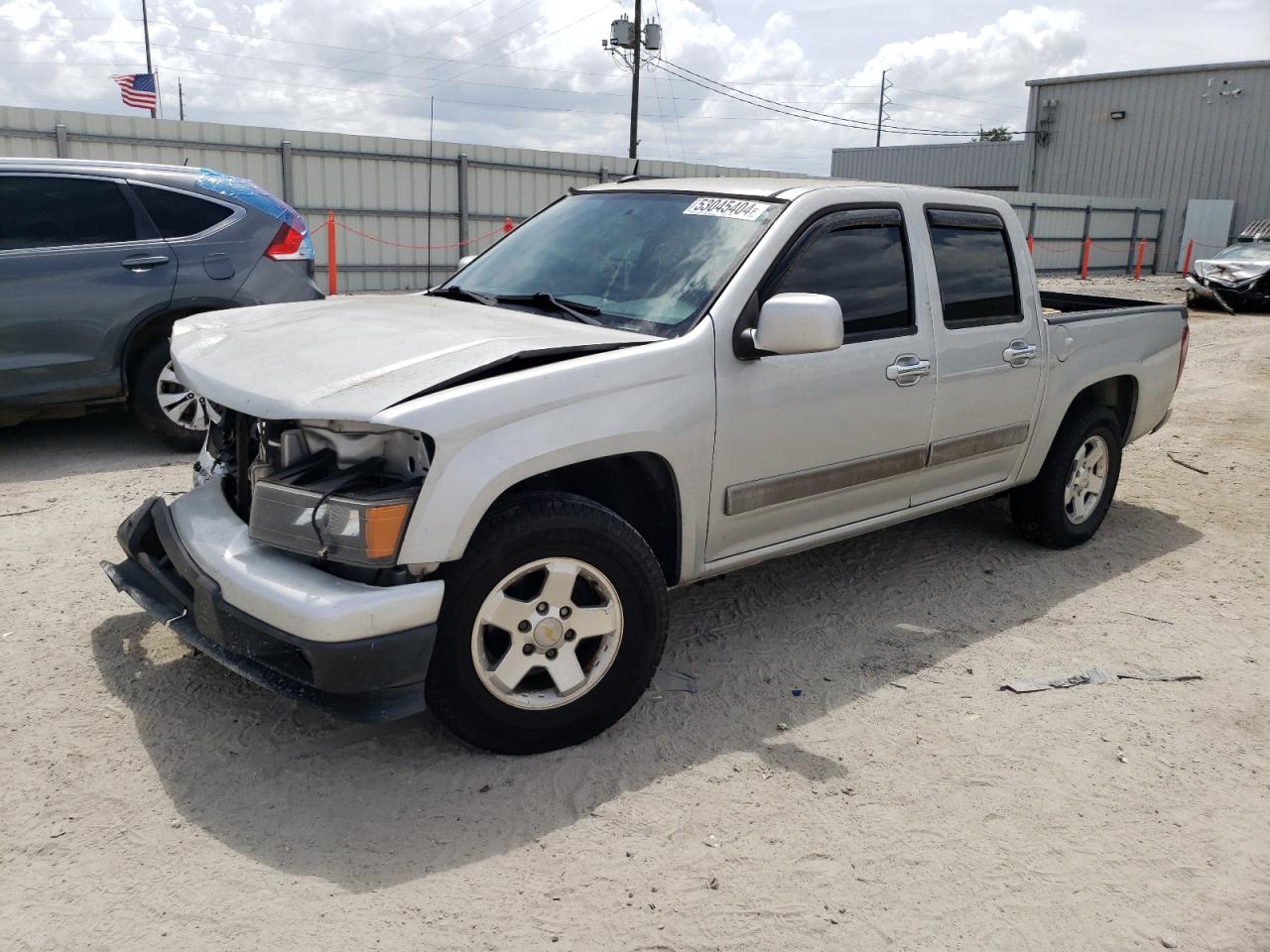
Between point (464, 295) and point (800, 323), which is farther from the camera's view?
point (464, 295)

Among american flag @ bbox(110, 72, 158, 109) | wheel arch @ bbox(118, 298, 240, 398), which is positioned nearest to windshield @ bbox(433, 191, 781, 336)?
wheel arch @ bbox(118, 298, 240, 398)

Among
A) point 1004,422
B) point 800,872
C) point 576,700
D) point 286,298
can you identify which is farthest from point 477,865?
point 286,298

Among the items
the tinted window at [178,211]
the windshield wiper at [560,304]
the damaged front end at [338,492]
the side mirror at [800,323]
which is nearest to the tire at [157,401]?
the tinted window at [178,211]

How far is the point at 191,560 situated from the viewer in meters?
3.19

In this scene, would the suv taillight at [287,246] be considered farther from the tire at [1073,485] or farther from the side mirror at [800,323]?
the tire at [1073,485]

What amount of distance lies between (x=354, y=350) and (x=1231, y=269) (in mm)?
20709

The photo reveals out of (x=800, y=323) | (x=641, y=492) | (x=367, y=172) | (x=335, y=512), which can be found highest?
(x=367, y=172)

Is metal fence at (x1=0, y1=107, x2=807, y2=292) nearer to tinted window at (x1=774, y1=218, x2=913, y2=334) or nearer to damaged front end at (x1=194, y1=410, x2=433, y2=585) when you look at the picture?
tinted window at (x1=774, y1=218, x2=913, y2=334)

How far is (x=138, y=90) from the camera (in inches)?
935

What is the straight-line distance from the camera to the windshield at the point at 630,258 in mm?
3744

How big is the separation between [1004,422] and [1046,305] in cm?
222

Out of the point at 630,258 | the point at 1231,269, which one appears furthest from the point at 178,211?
the point at 1231,269

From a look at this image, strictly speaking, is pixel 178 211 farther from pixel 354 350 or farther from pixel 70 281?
pixel 354 350

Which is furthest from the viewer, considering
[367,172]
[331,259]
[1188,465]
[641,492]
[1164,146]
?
[1164,146]
